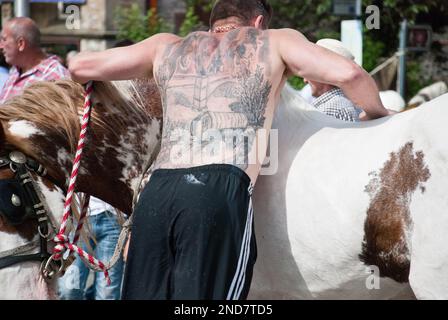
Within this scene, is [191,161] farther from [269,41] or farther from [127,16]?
[127,16]

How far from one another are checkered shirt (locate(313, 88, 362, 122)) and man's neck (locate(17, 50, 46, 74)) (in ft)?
7.89

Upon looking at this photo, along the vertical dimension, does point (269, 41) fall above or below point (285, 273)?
above

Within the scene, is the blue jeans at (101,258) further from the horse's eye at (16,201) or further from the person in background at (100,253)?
the horse's eye at (16,201)

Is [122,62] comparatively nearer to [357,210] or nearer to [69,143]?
[69,143]

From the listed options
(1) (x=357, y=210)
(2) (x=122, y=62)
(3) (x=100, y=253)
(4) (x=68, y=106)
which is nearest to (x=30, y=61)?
(3) (x=100, y=253)

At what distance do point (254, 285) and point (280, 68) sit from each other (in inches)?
34.7

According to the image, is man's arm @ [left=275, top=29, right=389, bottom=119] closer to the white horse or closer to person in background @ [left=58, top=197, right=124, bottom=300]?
the white horse

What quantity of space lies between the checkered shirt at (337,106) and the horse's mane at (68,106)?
3.51ft

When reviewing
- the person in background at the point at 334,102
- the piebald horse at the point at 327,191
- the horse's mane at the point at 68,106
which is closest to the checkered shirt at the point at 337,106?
the person in background at the point at 334,102

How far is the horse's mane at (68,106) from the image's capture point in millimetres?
3371

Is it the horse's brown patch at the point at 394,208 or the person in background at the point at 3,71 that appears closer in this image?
the horse's brown patch at the point at 394,208

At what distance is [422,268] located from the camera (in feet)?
Answer: 8.79

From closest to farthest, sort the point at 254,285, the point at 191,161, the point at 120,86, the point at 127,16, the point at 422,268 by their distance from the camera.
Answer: the point at 422,268 < the point at 191,161 < the point at 254,285 < the point at 120,86 < the point at 127,16
